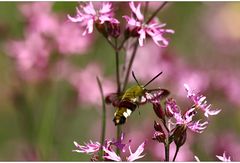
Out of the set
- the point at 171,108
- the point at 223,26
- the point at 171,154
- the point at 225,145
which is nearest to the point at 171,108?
the point at 171,108

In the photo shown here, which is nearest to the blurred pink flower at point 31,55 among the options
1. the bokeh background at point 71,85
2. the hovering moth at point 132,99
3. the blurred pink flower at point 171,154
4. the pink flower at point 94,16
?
the bokeh background at point 71,85

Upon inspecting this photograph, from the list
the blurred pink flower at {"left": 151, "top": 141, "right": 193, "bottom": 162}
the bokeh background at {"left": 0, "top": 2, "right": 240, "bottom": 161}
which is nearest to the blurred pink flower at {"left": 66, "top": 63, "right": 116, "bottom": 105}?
the bokeh background at {"left": 0, "top": 2, "right": 240, "bottom": 161}

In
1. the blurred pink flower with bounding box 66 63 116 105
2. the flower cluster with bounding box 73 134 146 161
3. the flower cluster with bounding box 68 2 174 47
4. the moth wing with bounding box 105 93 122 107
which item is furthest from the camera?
the blurred pink flower with bounding box 66 63 116 105

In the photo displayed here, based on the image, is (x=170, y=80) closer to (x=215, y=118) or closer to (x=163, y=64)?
(x=163, y=64)

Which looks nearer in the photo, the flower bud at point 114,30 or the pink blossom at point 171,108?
the pink blossom at point 171,108

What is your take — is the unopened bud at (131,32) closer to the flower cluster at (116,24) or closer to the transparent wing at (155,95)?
the flower cluster at (116,24)

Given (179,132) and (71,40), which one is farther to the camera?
(71,40)

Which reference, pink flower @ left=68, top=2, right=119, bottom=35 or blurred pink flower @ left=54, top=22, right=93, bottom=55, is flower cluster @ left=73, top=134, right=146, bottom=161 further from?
blurred pink flower @ left=54, top=22, right=93, bottom=55

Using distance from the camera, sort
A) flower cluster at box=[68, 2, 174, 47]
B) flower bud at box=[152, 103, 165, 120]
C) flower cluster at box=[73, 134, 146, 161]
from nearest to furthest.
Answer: flower cluster at box=[73, 134, 146, 161]
flower bud at box=[152, 103, 165, 120]
flower cluster at box=[68, 2, 174, 47]

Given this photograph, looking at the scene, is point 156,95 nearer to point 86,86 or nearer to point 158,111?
point 158,111
